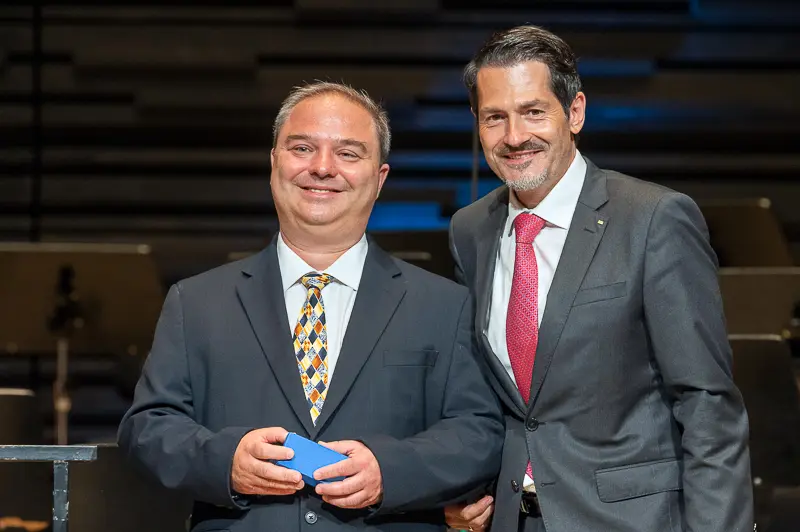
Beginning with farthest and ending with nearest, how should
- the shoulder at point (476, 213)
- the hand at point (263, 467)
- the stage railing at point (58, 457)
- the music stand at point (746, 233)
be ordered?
1. the music stand at point (746, 233)
2. the shoulder at point (476, 213)
3. the hand at point (263, 467)
4. the stage railing at point (58, 457)

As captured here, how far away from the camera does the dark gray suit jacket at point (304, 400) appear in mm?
2049

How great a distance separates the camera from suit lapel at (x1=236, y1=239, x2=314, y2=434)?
2.11 metres

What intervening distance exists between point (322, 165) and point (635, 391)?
0.77m

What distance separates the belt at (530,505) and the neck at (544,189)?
602mm

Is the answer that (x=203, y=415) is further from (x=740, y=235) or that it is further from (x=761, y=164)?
(x=761, y=164)

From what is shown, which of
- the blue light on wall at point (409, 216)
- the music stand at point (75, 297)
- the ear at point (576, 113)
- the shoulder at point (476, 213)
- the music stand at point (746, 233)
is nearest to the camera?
the ear at point (576, 113)

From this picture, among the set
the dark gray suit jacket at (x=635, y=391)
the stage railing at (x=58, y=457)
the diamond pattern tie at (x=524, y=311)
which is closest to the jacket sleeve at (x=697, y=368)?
the dark gray suit jacket at (x=635, y=391)

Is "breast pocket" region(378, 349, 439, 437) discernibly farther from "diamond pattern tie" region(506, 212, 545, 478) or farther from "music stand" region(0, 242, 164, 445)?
"music stand" region(0, 242, 164, 445)

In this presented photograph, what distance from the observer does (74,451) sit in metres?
1.89

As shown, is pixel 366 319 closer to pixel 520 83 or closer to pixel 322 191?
pixel 322 191

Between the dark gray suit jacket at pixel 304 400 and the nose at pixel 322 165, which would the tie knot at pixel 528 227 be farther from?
the nose at pixel 322 165

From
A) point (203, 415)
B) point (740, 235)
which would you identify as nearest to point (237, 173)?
point (740, 235)

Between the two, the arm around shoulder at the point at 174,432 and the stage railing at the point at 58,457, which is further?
the arm around shoulder at the point at 174,432

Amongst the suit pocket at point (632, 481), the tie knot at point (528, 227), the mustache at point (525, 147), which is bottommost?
the suit pocket at point (632, 481)
